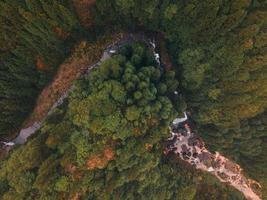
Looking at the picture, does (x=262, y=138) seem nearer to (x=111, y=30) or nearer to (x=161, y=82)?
(x=161, y=82)

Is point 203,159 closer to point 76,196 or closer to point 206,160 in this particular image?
point 206,160

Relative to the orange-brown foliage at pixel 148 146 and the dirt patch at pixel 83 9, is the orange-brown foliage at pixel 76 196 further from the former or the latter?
the dirt patch at pixel 83 9

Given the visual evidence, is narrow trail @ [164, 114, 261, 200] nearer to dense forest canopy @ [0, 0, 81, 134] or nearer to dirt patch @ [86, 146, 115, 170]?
dirt patch @ [86, 146, 115, 170]

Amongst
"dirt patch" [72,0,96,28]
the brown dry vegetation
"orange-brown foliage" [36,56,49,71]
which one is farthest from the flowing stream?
"orange-brown foliage" [36,56,49,71]

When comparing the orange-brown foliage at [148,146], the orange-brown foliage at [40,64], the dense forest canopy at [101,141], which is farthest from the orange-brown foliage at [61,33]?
the orange-brown foliage at [148,146]

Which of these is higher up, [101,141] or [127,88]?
[127,88]

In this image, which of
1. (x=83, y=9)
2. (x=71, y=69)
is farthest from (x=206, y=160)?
(x=83, y=9)
